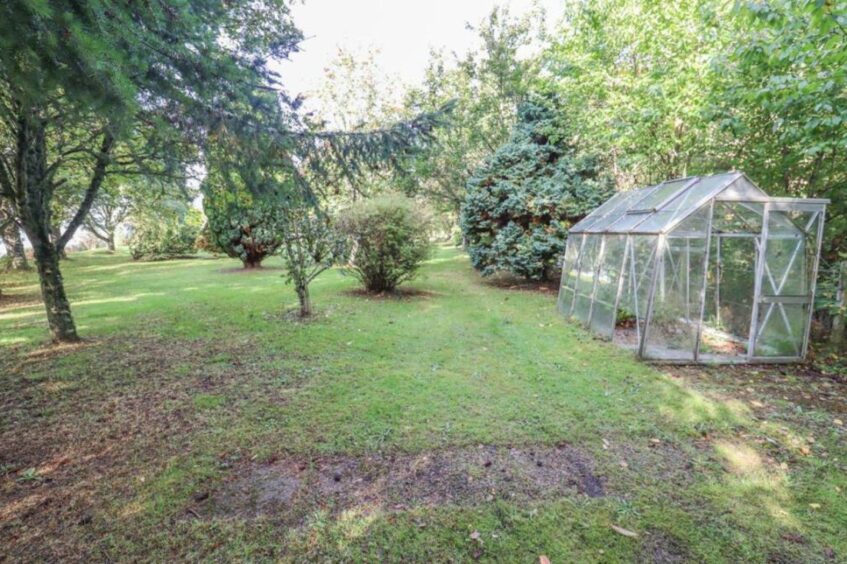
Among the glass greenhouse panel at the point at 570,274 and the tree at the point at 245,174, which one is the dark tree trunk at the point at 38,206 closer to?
the tree at the point at 245,174

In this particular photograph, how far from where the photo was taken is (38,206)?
538 centimetres

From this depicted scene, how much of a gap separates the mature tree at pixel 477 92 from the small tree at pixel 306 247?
6.27 metres

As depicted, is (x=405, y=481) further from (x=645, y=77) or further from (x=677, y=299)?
(x=645, y=77)

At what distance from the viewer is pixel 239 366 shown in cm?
518

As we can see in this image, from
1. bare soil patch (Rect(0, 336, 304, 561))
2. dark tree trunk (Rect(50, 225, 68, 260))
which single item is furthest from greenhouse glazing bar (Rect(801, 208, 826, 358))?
dark tree trunk (Rect(50, 225, 68, 260))

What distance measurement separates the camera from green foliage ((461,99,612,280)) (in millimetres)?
10562

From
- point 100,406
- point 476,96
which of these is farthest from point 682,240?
point 476,96

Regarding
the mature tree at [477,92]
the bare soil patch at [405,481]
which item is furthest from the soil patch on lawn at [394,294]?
the bare soil patch at [405,481]

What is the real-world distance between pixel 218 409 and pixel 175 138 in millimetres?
2946

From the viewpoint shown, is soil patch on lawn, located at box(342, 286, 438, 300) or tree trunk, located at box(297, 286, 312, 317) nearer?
tree trunk, located at box(297, 286, 312, 317)

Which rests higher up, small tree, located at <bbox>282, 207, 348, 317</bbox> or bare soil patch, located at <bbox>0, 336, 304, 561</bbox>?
small tree, located at <bbox>282, 207, 348, 317</bbox>

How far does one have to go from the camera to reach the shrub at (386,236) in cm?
894

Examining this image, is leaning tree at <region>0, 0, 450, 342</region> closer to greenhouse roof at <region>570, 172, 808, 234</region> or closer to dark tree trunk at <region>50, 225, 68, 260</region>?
dark tree trunk at <region>50, 225, 68, 260</region>

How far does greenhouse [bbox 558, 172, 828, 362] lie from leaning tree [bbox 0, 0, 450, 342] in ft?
13.2
